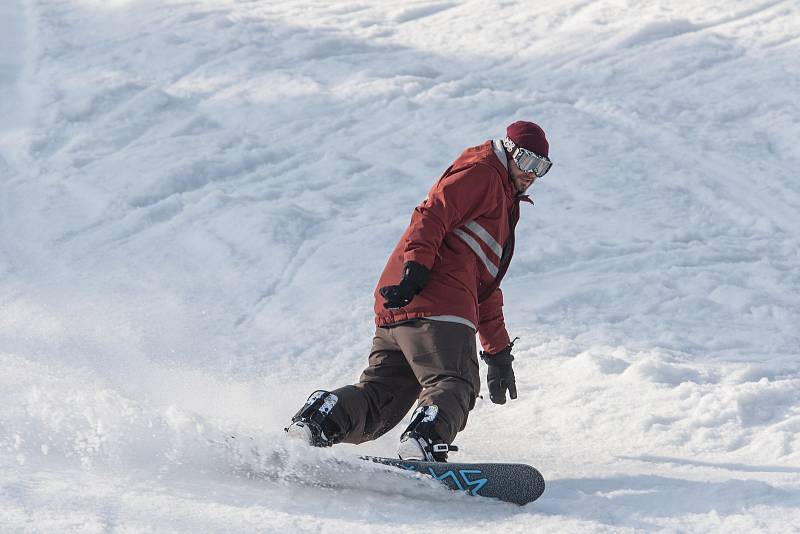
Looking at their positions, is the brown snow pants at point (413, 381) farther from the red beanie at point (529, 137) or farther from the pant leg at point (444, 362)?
the red beanie at point (529, 137)

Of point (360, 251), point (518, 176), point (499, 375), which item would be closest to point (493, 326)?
point (499, 375)

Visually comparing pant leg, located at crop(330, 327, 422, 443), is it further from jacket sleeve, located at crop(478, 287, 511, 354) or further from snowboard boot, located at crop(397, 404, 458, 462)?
jacket sleeve, located at crop(478, 287, 511, 354)

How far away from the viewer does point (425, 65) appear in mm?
10320

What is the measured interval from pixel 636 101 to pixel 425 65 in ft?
7.78

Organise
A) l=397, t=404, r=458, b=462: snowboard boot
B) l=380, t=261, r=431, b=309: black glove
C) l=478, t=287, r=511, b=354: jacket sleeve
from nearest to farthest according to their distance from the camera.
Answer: l=397, t=404, r=458, b=462: snowboard boot, l=380, t=261, r=431, b=309: black glove, l=478, t=287, r=511, b=354: jacket sleeve

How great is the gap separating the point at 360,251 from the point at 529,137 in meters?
3.26

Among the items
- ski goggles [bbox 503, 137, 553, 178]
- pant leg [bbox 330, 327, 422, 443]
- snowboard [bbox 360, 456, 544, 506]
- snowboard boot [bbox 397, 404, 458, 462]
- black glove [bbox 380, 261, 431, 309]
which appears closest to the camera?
snowboard [bbox 360, 456, 544, 506]

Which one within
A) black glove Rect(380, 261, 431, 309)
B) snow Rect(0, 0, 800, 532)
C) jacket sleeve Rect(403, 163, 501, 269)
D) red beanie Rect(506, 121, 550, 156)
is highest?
red beanie Rect(506, 121, 550, 156)

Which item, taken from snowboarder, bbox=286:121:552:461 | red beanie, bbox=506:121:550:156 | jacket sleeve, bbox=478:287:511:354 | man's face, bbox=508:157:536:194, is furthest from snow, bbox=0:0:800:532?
red beanie, bbox=506:121:550:156

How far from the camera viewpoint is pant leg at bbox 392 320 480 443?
3.63 meters

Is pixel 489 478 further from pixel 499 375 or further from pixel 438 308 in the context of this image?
pixel 499 375

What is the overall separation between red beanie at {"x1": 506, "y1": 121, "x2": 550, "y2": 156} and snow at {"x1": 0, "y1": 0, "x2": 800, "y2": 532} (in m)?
1.37

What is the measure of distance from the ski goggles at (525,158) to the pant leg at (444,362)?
0.72 m

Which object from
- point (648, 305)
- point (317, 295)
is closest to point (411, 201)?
point (317, 295)
